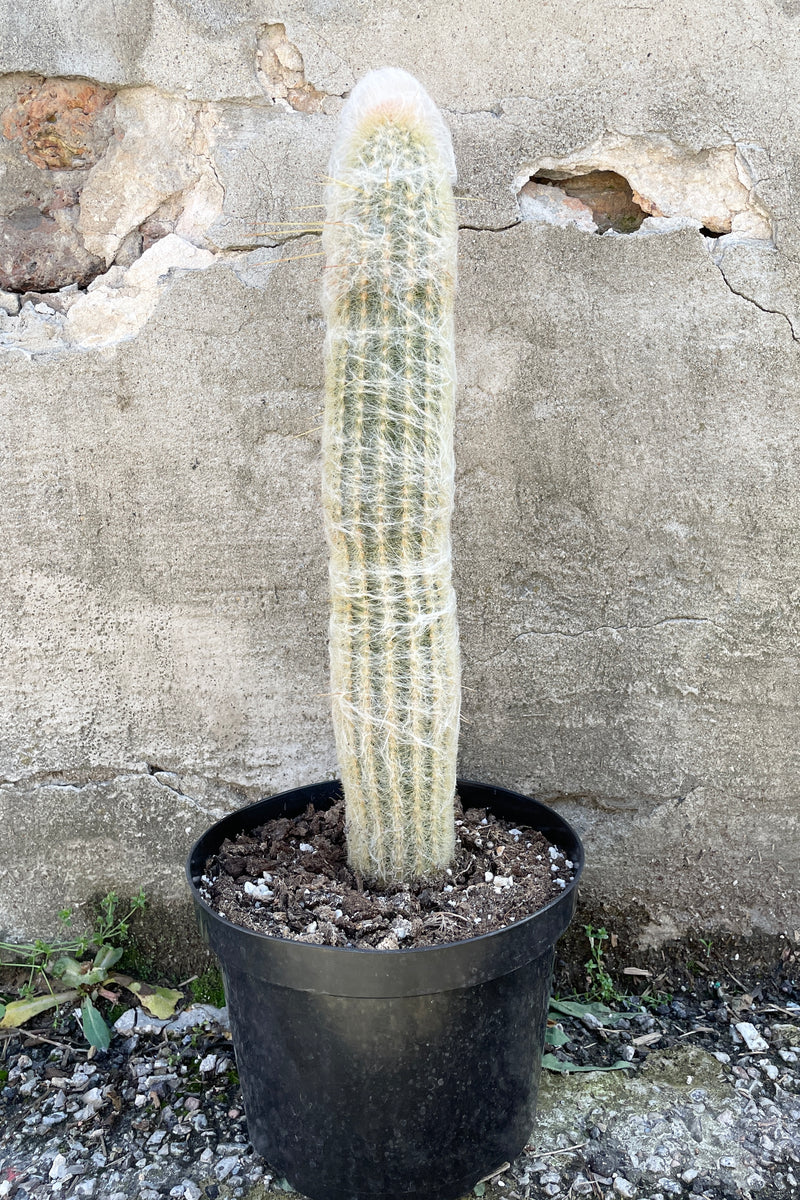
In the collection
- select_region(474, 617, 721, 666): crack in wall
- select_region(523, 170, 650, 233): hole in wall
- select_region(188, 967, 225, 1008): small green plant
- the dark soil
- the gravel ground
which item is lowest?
the gravel ground

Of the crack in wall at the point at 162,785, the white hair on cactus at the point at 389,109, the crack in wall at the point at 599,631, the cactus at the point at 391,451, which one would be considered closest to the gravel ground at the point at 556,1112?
the crack in wall at the point at 162,785

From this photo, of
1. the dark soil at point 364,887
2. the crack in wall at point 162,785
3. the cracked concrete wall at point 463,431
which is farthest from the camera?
the crack in wall at point 162,785

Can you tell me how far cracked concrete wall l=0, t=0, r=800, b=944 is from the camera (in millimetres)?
1732

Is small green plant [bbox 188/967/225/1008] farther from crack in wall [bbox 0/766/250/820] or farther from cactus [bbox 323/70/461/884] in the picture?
cactus [bbox 323/70/461/884]

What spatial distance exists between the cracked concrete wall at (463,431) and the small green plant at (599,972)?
75mm

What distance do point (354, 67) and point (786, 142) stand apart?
2.97 ft

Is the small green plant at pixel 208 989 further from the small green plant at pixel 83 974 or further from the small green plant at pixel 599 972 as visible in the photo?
the small green plant at pixel 599 972

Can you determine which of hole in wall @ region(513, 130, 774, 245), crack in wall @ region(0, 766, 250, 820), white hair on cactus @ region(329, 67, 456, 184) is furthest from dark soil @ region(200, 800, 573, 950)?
hole in wall @ region(513, 130, 774, 245)

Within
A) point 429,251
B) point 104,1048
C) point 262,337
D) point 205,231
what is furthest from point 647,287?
point 104,1048

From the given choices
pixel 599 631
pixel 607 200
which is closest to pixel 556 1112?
pixel 599 631

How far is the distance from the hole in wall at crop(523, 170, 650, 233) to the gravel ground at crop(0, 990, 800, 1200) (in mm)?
1684

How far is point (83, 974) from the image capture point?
1795 mm

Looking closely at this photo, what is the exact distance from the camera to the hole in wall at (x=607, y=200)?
182 centimetres

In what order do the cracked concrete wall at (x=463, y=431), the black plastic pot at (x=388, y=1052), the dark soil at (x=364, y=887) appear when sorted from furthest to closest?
the cracked concrete wall at (x=463, y=431) → the dark soil at (x=364, y=887) → the black plastic pot at (x=388, y=1052)
